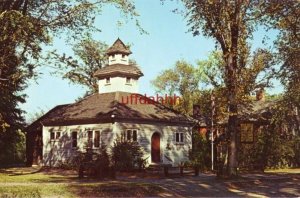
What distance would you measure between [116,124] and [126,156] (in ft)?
12.6

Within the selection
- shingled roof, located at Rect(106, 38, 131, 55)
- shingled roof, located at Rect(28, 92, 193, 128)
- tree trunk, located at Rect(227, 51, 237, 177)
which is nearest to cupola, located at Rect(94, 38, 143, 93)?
shingled roof, located at Rect(106, 38, 131, 55)

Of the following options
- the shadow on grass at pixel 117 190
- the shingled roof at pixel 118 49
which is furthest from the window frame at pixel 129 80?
the shadow on grass at pixel 117 190

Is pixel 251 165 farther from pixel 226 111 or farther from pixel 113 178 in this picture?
pixel 113 178

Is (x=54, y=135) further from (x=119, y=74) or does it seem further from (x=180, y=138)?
(x=180, y=138)

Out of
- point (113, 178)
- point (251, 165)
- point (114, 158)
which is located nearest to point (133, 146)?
point (114, 158)

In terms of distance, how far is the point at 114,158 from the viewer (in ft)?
110

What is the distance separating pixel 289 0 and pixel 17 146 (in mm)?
44172

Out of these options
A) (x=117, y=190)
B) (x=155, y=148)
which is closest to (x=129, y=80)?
(x=155, y=148)

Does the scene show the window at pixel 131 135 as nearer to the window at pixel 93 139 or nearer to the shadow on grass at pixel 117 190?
the window at pixel 93 139

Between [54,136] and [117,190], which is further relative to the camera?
→ [54,136]

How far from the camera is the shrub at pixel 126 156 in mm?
33206

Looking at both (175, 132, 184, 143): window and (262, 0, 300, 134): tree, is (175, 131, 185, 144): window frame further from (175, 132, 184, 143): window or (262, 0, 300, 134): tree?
(262, 0, 300, 134): tree

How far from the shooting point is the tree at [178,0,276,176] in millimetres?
28639

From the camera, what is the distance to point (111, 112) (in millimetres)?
36750
